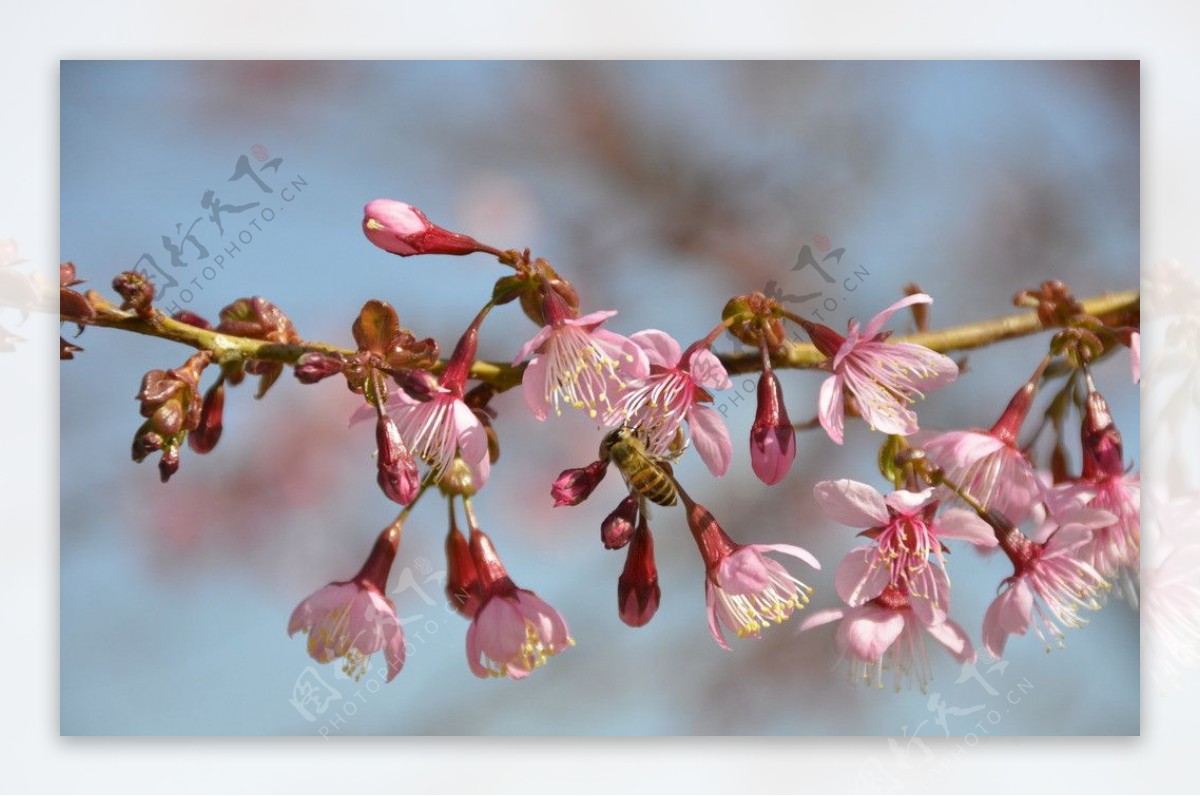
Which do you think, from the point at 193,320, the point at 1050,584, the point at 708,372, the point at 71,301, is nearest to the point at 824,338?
the point at 708,372

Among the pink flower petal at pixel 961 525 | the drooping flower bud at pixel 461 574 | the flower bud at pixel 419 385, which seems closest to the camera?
the flower bud at pixel 419 385

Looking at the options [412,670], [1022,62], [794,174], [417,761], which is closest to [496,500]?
[412,670]

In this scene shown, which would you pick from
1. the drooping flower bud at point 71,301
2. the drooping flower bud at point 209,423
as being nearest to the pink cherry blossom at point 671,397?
the drooping flower bud at point 209,423

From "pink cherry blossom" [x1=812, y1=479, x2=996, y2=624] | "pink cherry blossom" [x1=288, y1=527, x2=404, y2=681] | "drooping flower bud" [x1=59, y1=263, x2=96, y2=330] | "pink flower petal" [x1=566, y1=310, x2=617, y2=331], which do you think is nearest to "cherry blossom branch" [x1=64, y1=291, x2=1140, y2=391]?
"drooping flower bud" [x1=59, y1=263, x2=96, y2=330]

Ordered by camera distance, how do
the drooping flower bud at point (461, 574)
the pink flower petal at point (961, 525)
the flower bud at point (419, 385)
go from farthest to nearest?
the drooping flower bud at point (461, 574) < the pink flower petal at point (961, 525) < the flower bud at point (419, 385)

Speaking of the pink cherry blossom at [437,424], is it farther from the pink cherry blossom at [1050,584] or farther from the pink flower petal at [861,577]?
the pink cherry blossom at [1050,584]

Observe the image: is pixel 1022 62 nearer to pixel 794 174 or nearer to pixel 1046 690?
pixel 794 174
